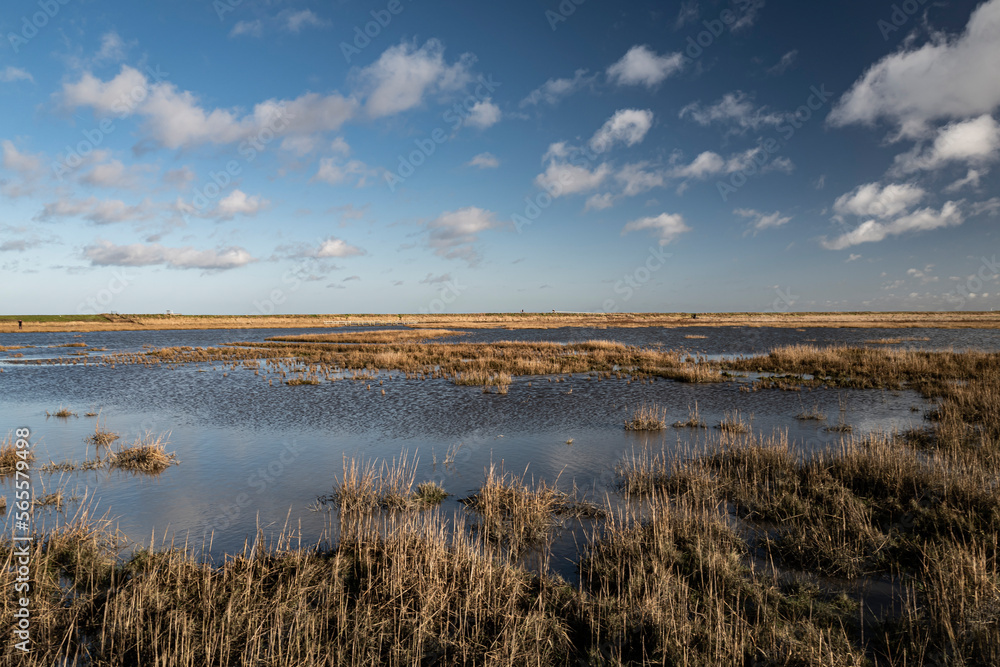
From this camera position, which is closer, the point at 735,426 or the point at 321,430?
the point at 735,426

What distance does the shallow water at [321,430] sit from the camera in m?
10.9

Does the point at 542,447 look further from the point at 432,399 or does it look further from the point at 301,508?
the point at 432,399

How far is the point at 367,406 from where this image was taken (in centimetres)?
2294

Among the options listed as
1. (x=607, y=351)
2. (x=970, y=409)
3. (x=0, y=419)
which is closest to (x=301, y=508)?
(x=0, y=419)

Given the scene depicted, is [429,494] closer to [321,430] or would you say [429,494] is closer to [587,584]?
[587,584]

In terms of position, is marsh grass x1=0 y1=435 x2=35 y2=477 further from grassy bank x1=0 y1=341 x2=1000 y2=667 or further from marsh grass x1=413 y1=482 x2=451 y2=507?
marsh grass x1=413 y1=482 x2=451 y2=507

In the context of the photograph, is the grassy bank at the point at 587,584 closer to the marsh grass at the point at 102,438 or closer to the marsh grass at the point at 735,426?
the marsh grass at the point at 735,426

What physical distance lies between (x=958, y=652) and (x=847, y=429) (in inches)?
557

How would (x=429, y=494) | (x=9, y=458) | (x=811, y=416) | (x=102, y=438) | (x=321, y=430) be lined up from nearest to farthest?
1. (x=429, y=494)
2. (x=9, y=458)
3. (x=102, y=438)
4. (x=321, y=430)
5. (x=811, y=416)

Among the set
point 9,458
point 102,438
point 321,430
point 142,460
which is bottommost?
point 321,430

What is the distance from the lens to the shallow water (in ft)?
35.7

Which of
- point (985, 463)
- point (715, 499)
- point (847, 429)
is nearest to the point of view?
point (715, 499)

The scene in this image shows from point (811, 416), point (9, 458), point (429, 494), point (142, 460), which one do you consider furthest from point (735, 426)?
point (9, 458)

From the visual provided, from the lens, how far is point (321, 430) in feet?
61.0
